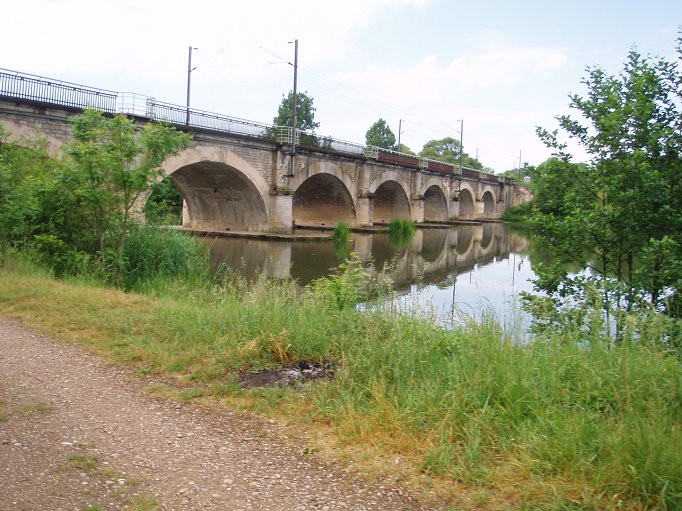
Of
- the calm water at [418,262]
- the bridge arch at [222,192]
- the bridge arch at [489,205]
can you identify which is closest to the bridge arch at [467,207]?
the bridge arch at [489,205]

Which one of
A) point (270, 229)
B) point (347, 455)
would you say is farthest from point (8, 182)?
point (270, 229)

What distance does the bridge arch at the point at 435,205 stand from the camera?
48219mm

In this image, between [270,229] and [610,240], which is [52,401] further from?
[270,229]

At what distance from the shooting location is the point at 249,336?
16.7ft

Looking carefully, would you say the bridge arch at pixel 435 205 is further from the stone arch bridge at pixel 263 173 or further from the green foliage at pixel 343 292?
the green foliage at pixel 343 292

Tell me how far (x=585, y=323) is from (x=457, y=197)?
45.8 meters

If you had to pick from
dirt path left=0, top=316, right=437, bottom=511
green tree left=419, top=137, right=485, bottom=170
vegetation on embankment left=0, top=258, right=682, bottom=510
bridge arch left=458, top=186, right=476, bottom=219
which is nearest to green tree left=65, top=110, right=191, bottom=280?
vegetation on embankment left=0, top=258, right=682, bottom=510

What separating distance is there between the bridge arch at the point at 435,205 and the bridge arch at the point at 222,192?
2278 cm

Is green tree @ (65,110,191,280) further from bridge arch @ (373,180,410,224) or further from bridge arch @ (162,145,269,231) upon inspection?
bridge arch @ (373,180,410,224)

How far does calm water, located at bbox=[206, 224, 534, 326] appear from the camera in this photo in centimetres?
1264

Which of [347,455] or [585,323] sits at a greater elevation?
[585,323]

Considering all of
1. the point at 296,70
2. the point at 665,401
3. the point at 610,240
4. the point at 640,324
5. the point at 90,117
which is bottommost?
the point at 665,401

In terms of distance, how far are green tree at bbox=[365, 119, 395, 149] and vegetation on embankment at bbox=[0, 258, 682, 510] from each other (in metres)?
63.2

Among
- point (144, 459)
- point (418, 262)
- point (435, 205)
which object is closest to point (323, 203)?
point (418, 262)
